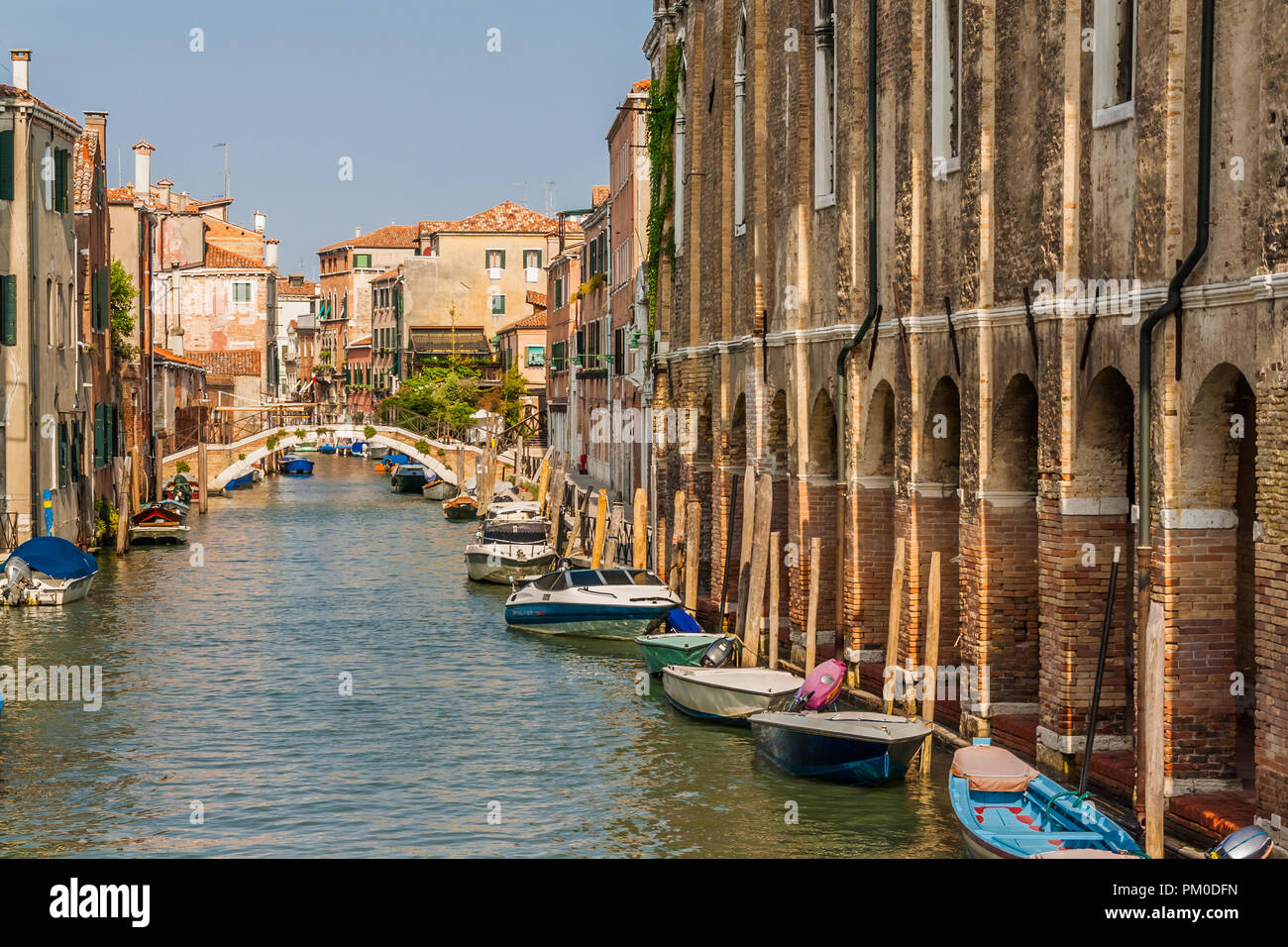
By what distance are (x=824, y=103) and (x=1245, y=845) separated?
45.1ft

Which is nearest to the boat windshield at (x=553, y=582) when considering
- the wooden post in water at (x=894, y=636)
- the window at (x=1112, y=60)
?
the wooden post in water at (x=894, y=636)

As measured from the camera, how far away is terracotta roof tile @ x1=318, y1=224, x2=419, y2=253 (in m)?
128

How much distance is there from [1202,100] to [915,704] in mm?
7895

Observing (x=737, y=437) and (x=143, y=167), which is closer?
(x=737, y=437)

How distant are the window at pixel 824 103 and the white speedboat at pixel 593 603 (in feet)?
26.9

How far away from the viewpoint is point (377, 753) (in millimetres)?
20281

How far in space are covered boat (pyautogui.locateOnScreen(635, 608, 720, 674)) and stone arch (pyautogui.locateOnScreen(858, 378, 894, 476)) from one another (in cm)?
361

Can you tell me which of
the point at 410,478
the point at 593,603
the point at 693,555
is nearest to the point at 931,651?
the point at 693,555

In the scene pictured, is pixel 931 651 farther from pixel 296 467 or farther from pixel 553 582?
pixel 296 467

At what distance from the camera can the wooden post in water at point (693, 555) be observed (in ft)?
90.5

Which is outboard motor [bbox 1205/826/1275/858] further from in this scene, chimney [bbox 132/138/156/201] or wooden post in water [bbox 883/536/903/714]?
chimney [bbox 132/138/156/201]
